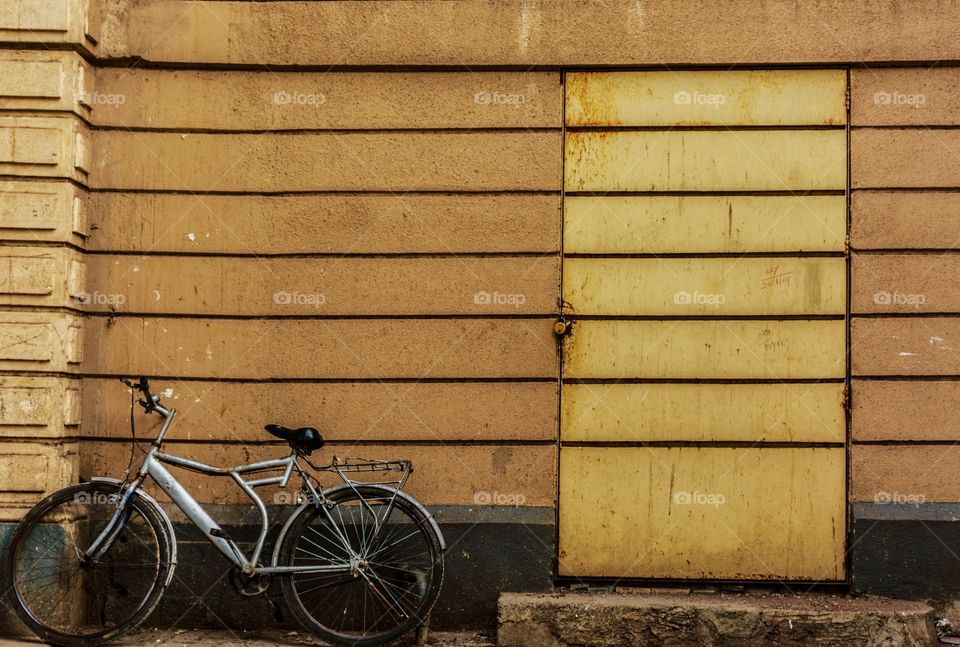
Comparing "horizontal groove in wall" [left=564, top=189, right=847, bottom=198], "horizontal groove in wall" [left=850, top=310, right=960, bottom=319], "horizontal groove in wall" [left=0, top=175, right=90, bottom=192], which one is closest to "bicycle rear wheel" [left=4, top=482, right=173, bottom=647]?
"horizontal groove in wall" [left=0, top=175, right=90, bottom=192]

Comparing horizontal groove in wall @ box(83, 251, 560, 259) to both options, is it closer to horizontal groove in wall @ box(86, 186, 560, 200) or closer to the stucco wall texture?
the stucco wall texture

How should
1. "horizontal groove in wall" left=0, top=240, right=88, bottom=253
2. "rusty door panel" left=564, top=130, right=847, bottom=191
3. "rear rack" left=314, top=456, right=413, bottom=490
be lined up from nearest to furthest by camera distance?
"rear rack" left=314, top=456, right=413, bottom=490
"horizontal groove in wall" left=0, top=240, right=88, bottom=253
"rusty door panel" left=564, top=130, right=847, bottom=191

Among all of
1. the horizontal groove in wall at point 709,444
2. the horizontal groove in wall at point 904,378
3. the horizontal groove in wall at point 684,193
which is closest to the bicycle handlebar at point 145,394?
the horizontal groove in wall at point 709,444

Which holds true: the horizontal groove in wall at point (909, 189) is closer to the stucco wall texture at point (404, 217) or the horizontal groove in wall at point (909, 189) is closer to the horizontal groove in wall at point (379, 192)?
the stucco wall texture at point (404, 217)

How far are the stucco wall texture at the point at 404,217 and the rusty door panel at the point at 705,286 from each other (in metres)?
0.15

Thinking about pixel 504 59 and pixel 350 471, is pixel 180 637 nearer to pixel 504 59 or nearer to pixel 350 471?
pixel 350 471

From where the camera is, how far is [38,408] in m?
5.10

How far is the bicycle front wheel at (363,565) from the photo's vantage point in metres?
4.87

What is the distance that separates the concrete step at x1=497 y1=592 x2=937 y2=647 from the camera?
4.82 m

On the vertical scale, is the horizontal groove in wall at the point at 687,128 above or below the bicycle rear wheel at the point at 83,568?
above

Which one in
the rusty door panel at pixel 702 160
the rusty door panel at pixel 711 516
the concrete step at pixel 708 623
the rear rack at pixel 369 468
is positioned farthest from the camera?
the rusty door panel at pixel 702 160

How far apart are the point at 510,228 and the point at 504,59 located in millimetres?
1031

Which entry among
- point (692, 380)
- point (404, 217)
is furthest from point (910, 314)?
point (404, 217)

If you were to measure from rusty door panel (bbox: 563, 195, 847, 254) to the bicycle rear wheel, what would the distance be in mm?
3005
